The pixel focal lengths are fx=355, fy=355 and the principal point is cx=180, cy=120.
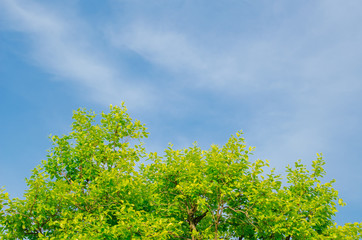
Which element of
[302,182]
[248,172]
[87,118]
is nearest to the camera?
[248,172]

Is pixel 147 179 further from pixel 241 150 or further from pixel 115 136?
pixel 241 150

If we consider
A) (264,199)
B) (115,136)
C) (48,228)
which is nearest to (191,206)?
(264,199)

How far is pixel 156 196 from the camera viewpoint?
65.2 ft

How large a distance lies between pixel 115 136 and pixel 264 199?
1019 centimetres

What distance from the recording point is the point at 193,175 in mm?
20484

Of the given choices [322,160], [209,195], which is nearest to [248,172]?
[209,195]

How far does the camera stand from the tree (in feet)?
61.3

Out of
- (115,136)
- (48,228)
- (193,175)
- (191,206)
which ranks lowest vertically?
(48,228)

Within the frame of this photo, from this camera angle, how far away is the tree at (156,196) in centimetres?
1867

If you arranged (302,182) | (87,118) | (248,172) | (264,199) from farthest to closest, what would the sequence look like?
(87,118)
(302,182)
(248,172)
(264,199)

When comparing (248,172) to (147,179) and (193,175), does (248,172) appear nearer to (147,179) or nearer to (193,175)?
(193,175)

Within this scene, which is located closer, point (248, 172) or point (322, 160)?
point (248, 172)

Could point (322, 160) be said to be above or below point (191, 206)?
above

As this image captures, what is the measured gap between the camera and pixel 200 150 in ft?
77.5
